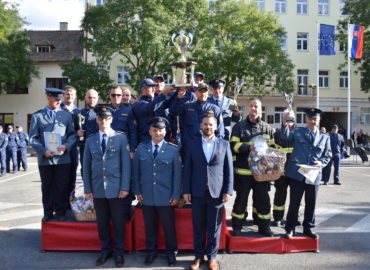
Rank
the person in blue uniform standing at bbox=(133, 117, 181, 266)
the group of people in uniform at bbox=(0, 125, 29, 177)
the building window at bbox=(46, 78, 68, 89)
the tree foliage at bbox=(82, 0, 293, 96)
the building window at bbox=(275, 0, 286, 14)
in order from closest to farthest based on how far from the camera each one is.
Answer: the person in blue uniform standing at bbox=(133, 117, 181, 266) < the group of people in uniform at bbox=(0, 125, 29, 177) < the tree foliage at bbox=(82, 0, 293, 96) < the building window at bbox=(46, 78, 68, 89) < the building window at bbox=(275, 0, 286, 14)

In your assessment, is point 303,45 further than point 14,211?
Yes

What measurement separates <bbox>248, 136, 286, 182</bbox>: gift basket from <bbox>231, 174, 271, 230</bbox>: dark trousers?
305mm

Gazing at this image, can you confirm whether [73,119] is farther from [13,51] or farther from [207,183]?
[13,51]

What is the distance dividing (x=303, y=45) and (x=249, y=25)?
10431 mm

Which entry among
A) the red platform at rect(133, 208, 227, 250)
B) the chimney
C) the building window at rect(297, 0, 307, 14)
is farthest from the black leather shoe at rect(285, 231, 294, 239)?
the chimney

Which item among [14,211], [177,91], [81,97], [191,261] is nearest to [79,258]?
[191,261]

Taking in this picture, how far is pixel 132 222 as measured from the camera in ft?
18.2

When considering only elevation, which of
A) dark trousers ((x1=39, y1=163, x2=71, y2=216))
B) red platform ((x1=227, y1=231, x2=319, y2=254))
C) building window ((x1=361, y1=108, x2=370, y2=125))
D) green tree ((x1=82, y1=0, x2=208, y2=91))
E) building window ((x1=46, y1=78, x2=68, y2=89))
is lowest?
red platform ((x1=227, y1=231, x2=319, y2=254))

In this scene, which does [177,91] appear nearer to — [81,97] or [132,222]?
[132,222]

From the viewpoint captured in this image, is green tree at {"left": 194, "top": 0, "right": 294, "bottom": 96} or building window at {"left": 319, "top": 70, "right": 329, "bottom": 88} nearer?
green tree at {"left": 194, "top": 0, "right": 294, "bottom": 96}

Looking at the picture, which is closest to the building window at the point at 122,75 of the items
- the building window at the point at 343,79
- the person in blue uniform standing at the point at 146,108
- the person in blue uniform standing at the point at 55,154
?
the building window at the point at 343,79

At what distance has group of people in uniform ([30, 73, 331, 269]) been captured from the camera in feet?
16.2

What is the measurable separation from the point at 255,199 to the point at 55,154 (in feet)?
10.3

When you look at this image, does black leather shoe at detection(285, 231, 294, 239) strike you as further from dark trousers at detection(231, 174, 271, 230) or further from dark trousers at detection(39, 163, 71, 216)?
dark trousers at detection(39, 163, 71, 216)
